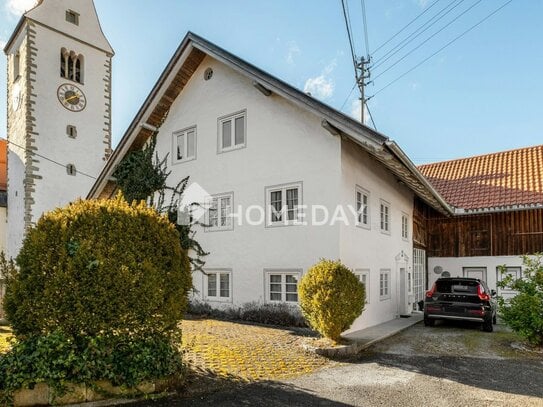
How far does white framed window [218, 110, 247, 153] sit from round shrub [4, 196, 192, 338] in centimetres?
773

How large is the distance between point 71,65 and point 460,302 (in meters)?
30.6

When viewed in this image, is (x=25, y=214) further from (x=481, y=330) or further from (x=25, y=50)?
(x=481, y=330)

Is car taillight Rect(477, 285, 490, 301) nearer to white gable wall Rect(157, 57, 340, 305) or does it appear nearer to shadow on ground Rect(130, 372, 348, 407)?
white gable wall Rect(157, 57, 340, 305)

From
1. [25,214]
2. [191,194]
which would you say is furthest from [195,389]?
[25,214]

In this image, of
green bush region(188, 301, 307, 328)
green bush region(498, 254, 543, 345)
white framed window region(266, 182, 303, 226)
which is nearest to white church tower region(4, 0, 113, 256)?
green bush region(188, 301, 307, 328)

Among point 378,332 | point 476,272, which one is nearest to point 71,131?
point 378,332

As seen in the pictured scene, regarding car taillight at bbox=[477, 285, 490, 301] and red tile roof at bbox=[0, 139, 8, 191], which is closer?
car taillight at bbox=[477, 285, 490, 301]

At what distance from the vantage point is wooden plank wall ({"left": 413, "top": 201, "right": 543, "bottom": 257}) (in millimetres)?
17266

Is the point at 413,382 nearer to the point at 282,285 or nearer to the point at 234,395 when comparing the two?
the point at 234,395

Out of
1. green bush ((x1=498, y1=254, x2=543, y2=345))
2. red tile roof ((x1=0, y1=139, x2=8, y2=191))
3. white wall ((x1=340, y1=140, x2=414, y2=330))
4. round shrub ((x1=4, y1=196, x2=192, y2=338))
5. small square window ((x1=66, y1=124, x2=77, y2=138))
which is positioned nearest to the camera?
round shrub ((x1=4, y1=196, x2=192, y2=338))

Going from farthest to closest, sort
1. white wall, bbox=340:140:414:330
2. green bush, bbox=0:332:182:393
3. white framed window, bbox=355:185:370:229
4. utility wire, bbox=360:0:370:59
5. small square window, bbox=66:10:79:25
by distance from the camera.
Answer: small square window, bbox=66:10:79:25
utility wire, bbox=360:0:370:59
white framed window, bbox=355:185:370:229
white wall, bbox=340:140:414:330
green bush, bbox=0:332:182:393

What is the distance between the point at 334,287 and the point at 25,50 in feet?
93.3

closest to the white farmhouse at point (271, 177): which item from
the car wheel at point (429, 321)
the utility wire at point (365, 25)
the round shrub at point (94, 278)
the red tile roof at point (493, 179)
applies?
the car wheel at point (429, 321)

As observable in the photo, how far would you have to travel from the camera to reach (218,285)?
1395 centimetres
